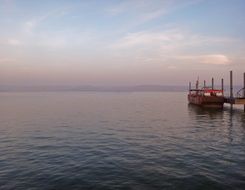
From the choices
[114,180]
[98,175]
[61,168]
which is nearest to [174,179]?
[114,180]

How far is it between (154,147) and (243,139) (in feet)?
37.0

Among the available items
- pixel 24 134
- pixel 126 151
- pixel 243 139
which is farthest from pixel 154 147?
pixel 24 134

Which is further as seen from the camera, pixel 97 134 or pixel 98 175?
pixel 97 134

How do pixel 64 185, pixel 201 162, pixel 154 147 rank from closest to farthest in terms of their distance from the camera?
pixel 64 185, pixel 201 162, pixel 154 147

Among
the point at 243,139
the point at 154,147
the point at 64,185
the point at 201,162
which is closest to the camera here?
the point at 64,185

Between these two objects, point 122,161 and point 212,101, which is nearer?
point 122,161

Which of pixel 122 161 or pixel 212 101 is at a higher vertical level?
pixel 212 101

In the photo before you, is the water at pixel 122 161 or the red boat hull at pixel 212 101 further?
the red boat hull at pixel 212 101

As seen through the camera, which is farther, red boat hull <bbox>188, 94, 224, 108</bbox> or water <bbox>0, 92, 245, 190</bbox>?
red boat hull <bbox>188, 94, 224, 108</bbox>

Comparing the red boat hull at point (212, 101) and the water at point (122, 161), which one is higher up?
the red boat hull at point (212, 101)

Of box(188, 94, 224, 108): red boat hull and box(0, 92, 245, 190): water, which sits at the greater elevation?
box(188, 94, 224, 108): red boat hull

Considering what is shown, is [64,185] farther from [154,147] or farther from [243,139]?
[243,139]

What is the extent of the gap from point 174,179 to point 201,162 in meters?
4.73

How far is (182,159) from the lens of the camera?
20906 millimetres
